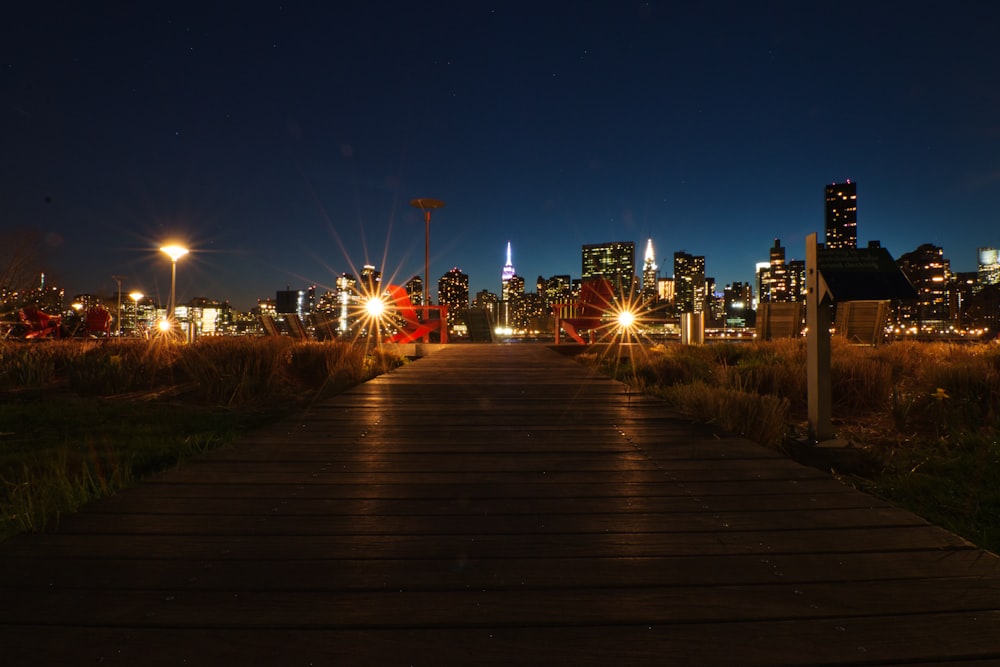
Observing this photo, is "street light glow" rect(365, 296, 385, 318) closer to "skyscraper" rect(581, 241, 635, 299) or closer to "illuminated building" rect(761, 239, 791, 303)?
"skyscraper" rect(581, 241, 635, 299)

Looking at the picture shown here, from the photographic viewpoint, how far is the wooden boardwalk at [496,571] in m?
1.44

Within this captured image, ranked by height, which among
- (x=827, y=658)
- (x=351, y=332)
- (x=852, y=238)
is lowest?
(x=827, y=658)

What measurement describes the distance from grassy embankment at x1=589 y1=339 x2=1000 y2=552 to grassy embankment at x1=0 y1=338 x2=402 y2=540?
164 inches

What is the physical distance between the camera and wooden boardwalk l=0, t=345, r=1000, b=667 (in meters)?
1.44

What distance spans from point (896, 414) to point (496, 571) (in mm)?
4912

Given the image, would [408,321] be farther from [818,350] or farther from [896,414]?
[818,350]

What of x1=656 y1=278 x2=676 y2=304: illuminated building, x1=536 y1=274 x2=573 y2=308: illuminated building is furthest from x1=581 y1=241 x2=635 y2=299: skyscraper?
x1=656 y1=278 x2=676 y2=304: illuminated building

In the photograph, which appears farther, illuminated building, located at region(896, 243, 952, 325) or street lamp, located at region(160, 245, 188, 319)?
illuminated building, located at region(896, 243, 952, 325)

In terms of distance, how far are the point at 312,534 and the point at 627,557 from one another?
126cm

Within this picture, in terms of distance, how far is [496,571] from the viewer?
1857mm

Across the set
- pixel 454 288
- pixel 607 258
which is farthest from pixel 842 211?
pixel 454 288

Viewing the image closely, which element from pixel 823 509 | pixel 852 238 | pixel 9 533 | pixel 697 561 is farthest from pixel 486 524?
pixel 852 238

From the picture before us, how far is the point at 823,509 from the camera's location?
2465 mm

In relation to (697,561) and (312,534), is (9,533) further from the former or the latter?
(697,561)
